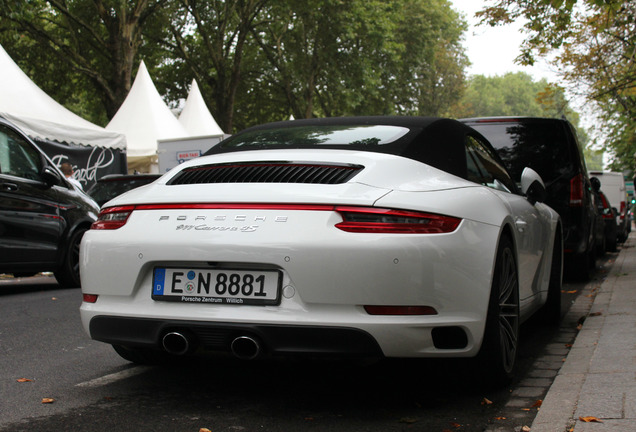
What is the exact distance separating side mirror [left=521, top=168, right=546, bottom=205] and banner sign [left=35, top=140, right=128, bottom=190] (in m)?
12.1

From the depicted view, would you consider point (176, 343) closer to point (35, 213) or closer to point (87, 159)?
point (35, 213)

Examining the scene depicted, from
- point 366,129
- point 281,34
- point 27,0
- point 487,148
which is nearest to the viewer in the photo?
point 366,129

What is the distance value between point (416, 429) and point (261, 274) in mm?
949

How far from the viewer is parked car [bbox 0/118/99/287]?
29.7ft

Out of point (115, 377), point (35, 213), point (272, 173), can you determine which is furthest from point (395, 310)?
point (35, 213)

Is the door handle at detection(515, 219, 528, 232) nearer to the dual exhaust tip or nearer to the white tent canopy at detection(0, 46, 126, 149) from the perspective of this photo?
the dual exhaust tip

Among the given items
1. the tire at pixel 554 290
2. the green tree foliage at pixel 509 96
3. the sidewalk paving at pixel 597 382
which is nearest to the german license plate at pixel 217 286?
the sidewalk paving at pixel 597 382

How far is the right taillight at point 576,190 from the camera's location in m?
9.21

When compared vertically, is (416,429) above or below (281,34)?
below

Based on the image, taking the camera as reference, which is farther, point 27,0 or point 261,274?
point 27,0

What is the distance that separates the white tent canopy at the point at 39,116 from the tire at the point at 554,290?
11241 mm

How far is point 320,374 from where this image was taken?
15.5 ft

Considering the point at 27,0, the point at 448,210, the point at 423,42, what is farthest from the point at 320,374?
the point at 423,42

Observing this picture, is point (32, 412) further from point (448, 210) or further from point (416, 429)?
point (448, 210)
